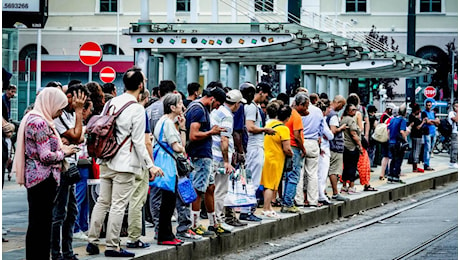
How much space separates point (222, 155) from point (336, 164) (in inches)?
223

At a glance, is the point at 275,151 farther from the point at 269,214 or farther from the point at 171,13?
the point at 171,13

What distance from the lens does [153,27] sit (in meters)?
20.0

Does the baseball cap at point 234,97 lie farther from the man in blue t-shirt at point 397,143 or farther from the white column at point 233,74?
the man in blue t-shirt at point 397,143

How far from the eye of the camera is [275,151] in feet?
52.3

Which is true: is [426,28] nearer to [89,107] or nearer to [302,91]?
[302,91]

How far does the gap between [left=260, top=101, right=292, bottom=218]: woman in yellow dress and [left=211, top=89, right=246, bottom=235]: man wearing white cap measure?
1.72 meters

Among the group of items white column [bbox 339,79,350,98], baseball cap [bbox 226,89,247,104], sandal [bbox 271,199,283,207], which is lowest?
sandal [bbox 271,199,283,207]

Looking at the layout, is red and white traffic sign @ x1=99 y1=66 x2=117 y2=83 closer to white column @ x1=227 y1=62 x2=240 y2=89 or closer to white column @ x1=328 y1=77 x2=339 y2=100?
white column @ x1=328 y1=77 x2=339 y2=100

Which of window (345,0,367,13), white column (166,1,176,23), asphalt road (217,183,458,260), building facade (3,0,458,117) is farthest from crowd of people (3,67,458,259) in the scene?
window (345,0,367,13)

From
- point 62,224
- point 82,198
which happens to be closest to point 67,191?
point 62,224

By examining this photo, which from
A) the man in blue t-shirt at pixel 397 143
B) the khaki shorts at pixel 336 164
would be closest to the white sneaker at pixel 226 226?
the khaki shorts at pixel 336 164

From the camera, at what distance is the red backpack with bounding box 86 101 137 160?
36.6ft

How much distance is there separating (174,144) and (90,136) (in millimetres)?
1394

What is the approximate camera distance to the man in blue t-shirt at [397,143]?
23.9 meters
